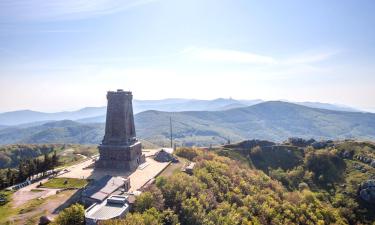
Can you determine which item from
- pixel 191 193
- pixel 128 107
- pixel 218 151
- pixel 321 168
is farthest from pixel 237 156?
pixel 191 193

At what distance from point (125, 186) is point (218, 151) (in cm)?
5006

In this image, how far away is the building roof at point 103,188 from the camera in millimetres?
50156

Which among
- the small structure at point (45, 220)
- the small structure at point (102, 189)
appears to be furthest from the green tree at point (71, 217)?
the small structure at point (102, 189)

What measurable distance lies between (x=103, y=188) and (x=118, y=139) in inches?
854

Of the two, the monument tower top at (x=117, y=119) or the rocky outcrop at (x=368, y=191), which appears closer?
the monument tower top at (x=117, y=119)

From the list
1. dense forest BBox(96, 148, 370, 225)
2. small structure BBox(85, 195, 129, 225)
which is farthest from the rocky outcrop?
small structure BBox(85, 195, 129, 225)

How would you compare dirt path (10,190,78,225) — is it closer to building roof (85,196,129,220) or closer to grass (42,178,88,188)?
grass (42,178,88,188)

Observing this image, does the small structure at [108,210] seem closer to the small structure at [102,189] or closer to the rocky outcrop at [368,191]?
the small structure at [102,189]

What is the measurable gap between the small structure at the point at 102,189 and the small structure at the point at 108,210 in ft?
7.08

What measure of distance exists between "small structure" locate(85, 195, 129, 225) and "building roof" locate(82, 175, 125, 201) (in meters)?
2.49

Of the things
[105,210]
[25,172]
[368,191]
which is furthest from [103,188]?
[368,191]

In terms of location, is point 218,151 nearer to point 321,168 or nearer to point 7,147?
point 321,168

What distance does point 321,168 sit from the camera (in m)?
93.4

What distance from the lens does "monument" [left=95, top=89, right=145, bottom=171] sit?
2835 inches
